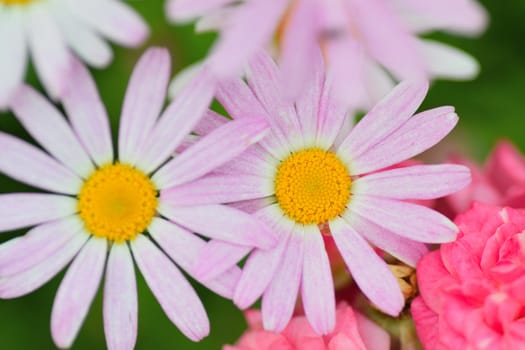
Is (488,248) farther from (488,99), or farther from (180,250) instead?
(488,99)

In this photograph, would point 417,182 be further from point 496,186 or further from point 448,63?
point 496,186

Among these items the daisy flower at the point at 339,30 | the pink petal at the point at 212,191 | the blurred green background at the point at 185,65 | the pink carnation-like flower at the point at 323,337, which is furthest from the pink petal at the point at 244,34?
the blurred green background at the point at 185,65

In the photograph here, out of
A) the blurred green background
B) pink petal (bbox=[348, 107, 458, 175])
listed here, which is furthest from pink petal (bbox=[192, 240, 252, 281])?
the blurred green background

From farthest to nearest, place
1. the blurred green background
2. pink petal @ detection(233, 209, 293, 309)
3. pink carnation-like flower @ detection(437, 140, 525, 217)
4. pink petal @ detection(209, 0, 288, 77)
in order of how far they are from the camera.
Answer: the blurred green background → pink carnation-like flower @ detection(437, 140, 525, 217) → pink petal @ detection(233, 209, 293, 309) → pink petal @ detection(209, 0, 288, 77)

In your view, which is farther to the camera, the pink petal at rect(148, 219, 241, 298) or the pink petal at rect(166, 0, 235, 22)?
the pink petal at rect(148, 219, 241, 298)

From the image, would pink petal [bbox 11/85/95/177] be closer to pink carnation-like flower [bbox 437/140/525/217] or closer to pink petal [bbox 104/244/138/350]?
pink petal [bbox 104/244/138/350]

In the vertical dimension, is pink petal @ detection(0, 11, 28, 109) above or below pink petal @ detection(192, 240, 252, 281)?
above

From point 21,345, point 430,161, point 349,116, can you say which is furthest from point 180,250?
point 430,161

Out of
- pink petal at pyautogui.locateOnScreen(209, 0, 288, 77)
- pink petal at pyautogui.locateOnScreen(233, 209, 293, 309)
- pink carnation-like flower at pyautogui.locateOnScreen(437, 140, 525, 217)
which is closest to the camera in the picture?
pink petal at pyautogui.locateOnScreen(209, 0, 288, 77)
